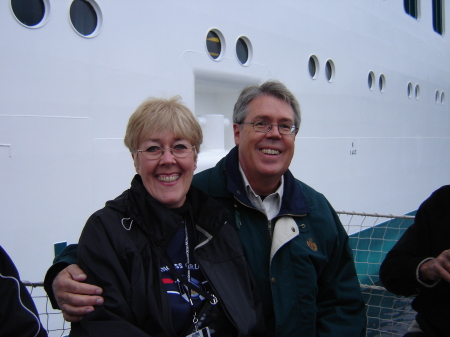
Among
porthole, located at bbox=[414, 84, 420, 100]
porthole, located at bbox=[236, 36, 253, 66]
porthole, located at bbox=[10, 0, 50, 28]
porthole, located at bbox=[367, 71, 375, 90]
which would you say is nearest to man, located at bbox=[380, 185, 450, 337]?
porthole, located at bbox=[10, 0, 50, 28]

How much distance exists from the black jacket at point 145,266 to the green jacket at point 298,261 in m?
0.17

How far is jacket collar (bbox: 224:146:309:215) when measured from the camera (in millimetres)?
1705

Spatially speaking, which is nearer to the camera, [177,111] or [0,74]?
[177,111]

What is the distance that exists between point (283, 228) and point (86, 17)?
2.20m

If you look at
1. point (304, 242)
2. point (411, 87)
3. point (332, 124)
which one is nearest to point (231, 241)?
point (304, 242)

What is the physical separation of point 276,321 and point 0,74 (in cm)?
212

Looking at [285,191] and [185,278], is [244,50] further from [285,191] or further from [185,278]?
[185,278]

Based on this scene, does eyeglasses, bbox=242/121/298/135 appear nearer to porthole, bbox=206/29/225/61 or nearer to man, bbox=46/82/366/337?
man, bbox=46/82/366/337

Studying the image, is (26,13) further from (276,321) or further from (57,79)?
(276,321)

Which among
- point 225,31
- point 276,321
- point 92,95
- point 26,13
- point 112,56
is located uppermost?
point 225,31

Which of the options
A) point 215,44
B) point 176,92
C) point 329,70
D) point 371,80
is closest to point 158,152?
point 176,92

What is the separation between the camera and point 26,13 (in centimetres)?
249

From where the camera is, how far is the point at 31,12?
2.52m

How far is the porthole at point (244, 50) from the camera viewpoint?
13.6 feet
